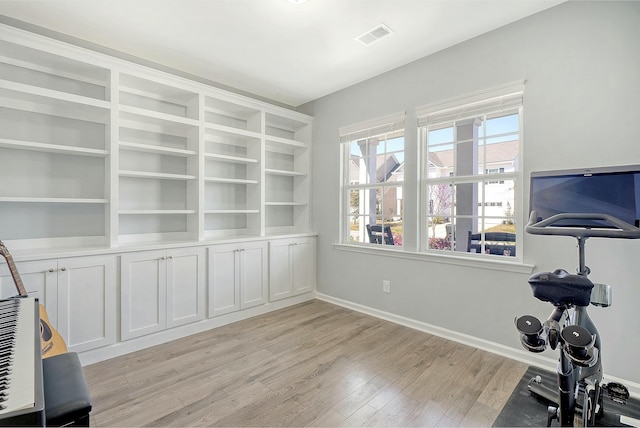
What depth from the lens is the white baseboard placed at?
2137 mm

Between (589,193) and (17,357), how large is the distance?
2590 mm

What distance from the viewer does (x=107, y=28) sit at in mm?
2590

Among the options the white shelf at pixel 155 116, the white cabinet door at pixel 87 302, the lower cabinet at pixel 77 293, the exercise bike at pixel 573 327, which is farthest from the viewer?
the white shelf at pixel 155 116

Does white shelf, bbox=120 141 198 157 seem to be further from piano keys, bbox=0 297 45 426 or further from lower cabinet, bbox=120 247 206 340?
piano keys, bbox=0 297 45 426

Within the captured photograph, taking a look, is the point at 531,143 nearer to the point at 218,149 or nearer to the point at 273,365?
the point at 273,365

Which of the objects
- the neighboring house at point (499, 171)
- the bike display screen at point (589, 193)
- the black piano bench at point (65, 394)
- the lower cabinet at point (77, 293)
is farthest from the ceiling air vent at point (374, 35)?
the black piano bench at point (65, 394)

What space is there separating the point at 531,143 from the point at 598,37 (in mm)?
801

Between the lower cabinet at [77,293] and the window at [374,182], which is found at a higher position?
the window at [374,182]

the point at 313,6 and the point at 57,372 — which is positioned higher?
the point at 313,6

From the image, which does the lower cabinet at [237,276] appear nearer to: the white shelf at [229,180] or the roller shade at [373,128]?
the white shelf at [229,180]

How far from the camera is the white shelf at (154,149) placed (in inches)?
111

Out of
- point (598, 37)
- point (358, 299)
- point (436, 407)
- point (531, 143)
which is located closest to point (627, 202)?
point (531, 143)

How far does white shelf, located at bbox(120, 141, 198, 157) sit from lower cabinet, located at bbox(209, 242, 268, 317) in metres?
1.02

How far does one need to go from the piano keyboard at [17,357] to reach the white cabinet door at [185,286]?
1.60m
